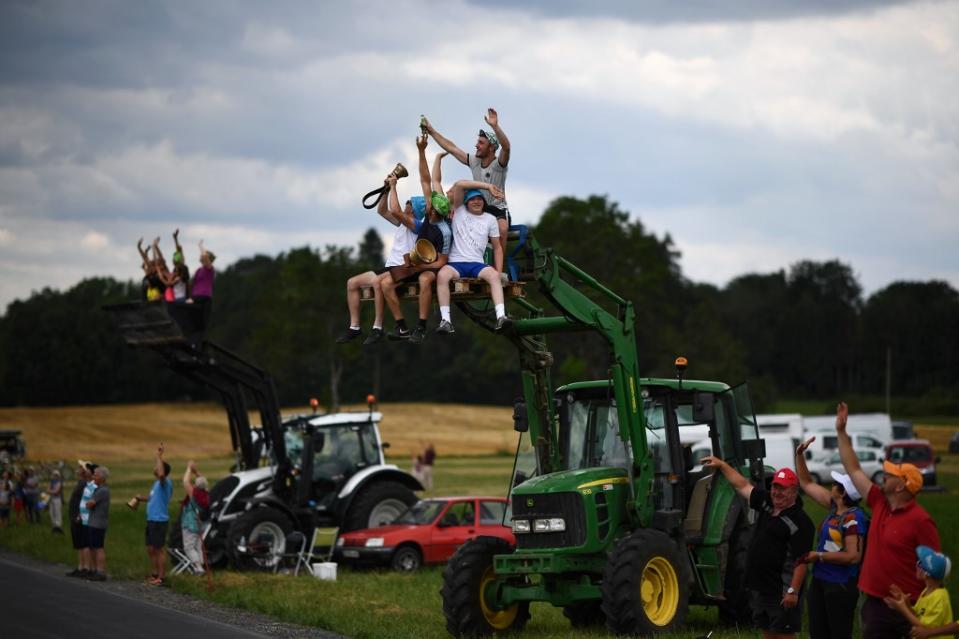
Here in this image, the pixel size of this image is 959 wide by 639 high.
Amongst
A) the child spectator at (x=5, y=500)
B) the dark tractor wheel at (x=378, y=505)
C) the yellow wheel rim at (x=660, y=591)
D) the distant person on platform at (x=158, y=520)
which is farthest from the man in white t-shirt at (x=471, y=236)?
the child spectator at (x=5, y=500)

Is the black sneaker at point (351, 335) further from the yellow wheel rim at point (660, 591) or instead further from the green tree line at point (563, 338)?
the green tree line at point (563, 338)

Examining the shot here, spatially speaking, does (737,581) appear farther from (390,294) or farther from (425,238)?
(425,238)

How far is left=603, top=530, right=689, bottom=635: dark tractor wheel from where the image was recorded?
43.1 ft

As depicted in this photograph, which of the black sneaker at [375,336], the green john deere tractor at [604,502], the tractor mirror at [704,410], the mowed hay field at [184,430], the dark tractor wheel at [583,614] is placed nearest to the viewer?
the black sneaker at [375,336]

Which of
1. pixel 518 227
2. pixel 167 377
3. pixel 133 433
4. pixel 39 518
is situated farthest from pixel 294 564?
pixel 167 377

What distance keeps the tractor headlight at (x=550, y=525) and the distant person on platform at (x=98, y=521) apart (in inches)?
378

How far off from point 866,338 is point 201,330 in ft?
341

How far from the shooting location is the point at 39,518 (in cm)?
3447

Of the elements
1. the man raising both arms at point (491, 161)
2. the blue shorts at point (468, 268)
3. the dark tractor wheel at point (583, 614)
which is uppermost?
the man raising both arms at point (491, 161)

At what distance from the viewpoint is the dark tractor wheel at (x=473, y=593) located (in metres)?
13.9

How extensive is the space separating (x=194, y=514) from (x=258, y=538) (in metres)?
1.36

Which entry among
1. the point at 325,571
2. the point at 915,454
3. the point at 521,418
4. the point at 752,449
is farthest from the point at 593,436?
the point at 915,454

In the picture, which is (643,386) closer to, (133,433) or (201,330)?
(201,330)

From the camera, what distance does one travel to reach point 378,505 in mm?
24531
